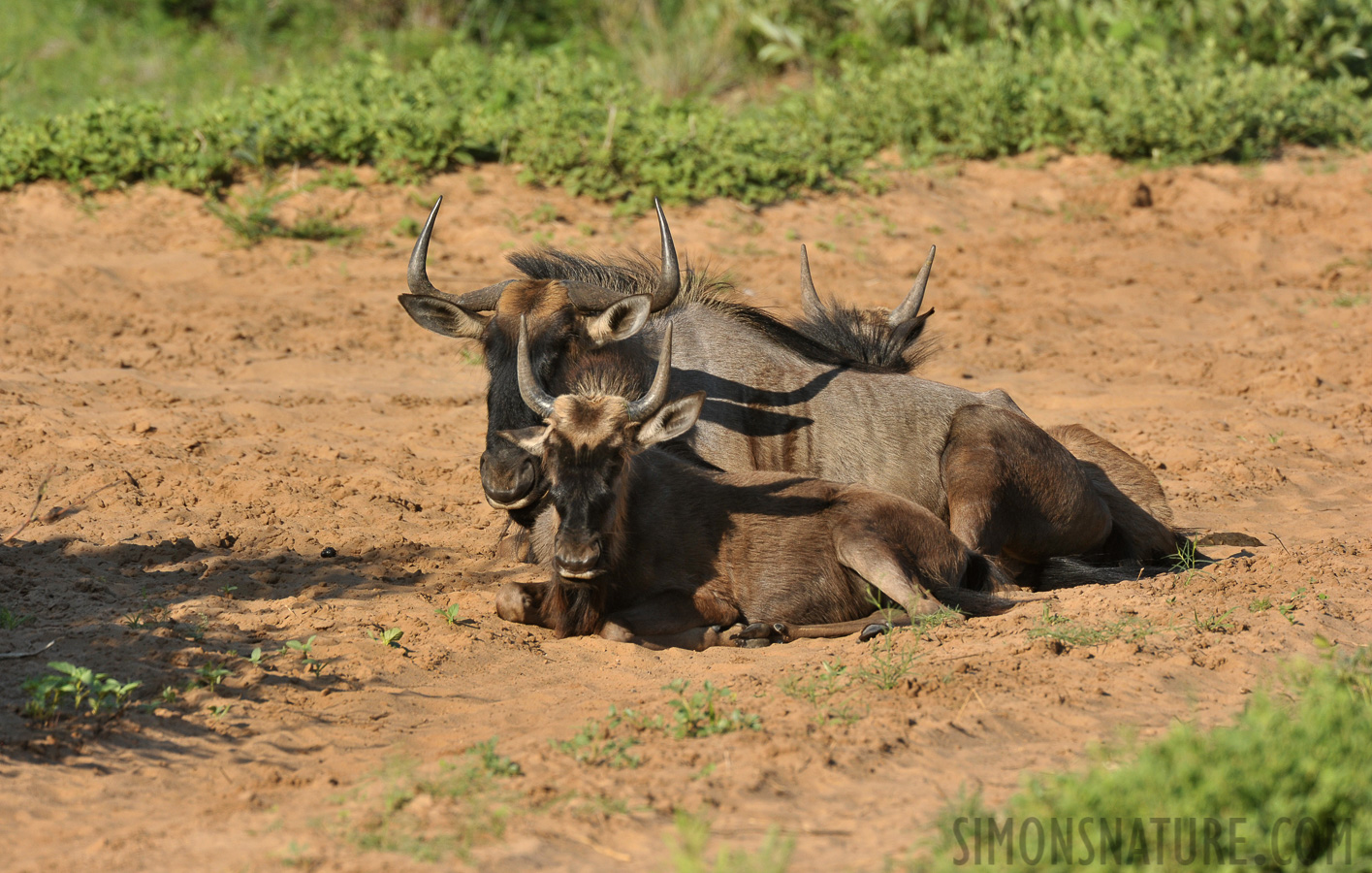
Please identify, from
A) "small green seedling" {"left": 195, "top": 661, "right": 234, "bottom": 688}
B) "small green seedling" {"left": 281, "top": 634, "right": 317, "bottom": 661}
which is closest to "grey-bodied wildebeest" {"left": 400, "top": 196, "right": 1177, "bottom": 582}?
"small green seedling" {"left": 281, "top": 634, "right": 317, "bottom": 661}

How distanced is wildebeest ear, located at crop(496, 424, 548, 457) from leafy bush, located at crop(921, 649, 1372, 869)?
2.90 meters

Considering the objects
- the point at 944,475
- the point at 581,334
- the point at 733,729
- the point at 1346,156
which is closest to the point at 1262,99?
the point at 1346,156

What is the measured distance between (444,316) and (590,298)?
85 cm

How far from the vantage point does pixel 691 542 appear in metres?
6.27

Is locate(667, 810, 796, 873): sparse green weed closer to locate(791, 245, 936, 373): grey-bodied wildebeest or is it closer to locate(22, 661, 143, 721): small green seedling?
locate(22, 661, 143, 721): small green seedling

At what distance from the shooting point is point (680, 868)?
10.5 ft

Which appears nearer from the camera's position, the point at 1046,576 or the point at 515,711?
the point at 515,711

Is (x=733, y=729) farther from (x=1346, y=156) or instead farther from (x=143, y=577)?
(x=1346, y=156)

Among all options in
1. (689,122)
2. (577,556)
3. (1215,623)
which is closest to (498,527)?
(577,556)

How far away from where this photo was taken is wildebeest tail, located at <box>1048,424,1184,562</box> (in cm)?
733

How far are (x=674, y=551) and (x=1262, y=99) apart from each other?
36.8 feet

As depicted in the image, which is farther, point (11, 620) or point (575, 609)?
point (575, 609)

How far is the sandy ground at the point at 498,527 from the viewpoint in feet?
13.0

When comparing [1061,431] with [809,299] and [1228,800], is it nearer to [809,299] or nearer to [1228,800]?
[809,299]
